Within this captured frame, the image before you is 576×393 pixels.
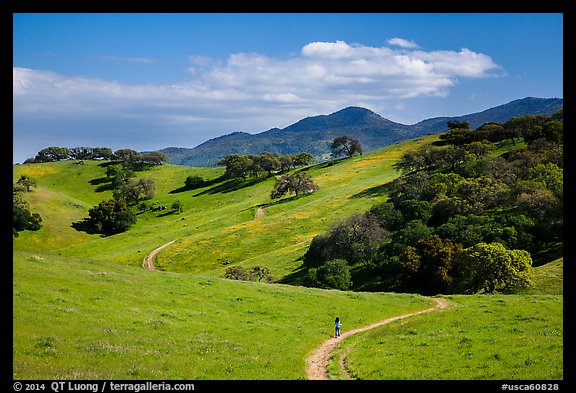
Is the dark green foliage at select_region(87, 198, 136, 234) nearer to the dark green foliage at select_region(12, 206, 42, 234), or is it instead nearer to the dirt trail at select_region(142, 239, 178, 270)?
the dark green foliage at select_region(12, 206, 42, 234)

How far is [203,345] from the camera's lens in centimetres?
2294

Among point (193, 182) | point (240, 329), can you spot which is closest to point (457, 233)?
point (240, 329)

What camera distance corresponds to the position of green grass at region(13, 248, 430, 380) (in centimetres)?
1789

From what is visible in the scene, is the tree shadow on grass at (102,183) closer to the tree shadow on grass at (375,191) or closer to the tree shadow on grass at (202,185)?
the tree shadow on grass at (202,185)

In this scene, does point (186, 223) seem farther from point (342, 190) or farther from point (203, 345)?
point (203, 345)

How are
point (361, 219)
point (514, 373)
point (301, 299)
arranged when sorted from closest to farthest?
point (514, 373) < point (301, 299) < point (361, 219)

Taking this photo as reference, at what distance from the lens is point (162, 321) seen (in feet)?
86.9

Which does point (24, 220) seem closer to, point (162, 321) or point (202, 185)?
point (202, 185)

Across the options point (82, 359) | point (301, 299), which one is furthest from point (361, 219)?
point (82, 359)

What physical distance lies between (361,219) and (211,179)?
127m

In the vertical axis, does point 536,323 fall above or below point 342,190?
below

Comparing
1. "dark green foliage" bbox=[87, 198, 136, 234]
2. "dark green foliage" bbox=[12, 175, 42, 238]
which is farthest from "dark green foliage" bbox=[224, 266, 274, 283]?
"dark green foliage" bbox=[87, 198, 136, 234]

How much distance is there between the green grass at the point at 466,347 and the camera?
17703mm

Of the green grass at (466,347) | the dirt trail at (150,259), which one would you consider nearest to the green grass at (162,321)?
the green grass at (466,347)
